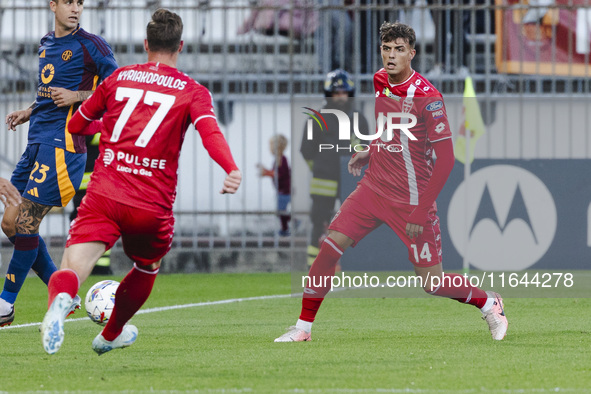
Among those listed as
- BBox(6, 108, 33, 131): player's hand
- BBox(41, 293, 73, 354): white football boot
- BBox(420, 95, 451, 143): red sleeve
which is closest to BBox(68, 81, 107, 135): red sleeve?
BBox(41, 293, 73, 354): white football boot

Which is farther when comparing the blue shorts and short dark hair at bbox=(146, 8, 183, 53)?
the blue shorts

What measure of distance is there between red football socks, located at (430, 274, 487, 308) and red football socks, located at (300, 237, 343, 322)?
0.61 metres

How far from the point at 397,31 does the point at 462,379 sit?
93.5 inches

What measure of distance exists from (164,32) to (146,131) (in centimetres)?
48

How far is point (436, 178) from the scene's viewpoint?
645 centimetres

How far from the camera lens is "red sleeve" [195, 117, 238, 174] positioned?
4.95 metres

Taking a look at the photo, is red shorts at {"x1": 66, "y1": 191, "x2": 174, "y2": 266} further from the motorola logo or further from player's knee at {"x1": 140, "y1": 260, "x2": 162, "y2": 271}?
the motorola logo

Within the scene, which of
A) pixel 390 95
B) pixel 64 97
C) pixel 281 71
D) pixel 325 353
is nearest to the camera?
pixel 325 353

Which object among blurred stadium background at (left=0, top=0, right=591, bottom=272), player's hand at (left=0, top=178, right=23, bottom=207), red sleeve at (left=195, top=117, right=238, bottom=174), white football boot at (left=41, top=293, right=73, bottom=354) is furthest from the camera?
blurred stadium background at (left=0, top=0, right=591, bottom=272)

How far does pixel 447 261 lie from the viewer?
10617 millimetres

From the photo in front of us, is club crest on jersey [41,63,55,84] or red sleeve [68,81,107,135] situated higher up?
club crest on jersey [41,63,55,84]

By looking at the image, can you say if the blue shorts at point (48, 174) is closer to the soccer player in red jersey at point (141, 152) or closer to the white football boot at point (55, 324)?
the soccer player in red jersey at point (141, 152)

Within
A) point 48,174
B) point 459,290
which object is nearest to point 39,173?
point 48,174

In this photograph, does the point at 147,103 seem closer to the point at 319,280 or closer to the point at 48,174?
the point at 319,280
